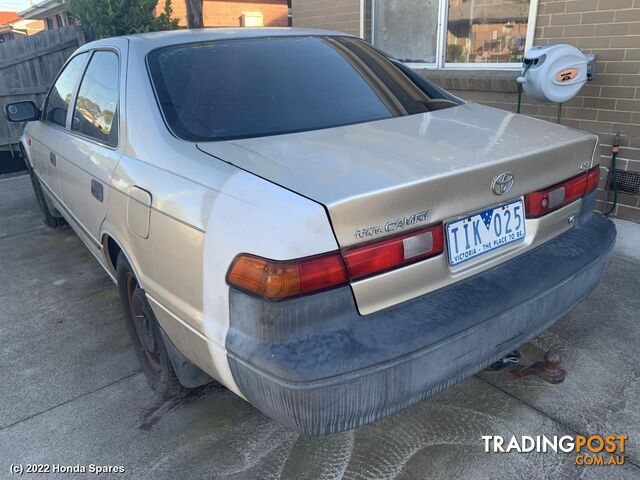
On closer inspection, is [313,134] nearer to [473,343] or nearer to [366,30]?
[473,343]

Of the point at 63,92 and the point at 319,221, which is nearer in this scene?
the point at 319,221

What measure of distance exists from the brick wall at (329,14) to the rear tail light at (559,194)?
17.1 feet

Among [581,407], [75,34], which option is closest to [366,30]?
[75,34]

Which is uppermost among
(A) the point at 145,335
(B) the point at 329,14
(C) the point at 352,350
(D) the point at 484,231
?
(B) the point at 329,14

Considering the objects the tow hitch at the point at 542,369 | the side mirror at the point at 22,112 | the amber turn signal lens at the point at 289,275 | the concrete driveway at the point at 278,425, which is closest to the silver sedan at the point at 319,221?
the amber turn signal lens at the point at 289,275

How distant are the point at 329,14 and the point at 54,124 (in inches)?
191

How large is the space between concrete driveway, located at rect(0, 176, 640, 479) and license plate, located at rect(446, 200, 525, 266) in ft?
2.77

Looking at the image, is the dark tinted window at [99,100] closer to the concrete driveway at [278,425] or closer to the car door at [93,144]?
the car door at [93,144]

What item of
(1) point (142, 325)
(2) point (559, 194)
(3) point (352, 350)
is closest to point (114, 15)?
(1) point (142, 325)

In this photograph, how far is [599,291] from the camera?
338 cm

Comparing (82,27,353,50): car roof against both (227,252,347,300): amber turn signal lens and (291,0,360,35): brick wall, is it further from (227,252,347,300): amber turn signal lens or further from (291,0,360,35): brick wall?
(291,0,360,35): brick wall

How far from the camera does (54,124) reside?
12.0 ft

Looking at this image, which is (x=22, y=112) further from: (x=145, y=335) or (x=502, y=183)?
(x=502, y=183)

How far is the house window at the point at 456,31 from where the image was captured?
526 centimetres
